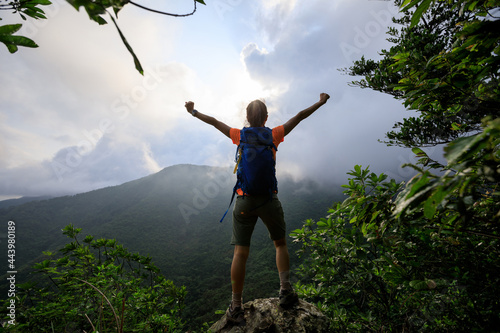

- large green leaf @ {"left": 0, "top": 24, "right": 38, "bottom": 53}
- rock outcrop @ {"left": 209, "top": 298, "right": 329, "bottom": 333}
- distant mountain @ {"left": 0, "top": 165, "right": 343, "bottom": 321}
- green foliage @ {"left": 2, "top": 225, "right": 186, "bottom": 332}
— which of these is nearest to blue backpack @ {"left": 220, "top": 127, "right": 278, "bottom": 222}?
rock outcrop @ {"left": 209, "top": 298, "right": 329, "bottom": 333}

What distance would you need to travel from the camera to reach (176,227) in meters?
81.9

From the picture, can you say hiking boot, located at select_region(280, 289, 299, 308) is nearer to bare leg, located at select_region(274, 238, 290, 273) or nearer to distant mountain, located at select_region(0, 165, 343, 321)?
bare leg, located at select_region(274, 238, 290, 273)

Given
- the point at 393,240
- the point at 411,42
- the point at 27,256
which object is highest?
the point at 27,256

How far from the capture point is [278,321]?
239cm

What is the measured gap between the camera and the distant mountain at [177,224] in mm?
47247

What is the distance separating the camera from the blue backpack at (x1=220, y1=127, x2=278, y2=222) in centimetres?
237

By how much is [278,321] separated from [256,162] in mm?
1889

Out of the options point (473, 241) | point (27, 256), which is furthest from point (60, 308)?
point (27, 256)

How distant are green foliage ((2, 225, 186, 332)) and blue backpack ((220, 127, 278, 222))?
1713 mm

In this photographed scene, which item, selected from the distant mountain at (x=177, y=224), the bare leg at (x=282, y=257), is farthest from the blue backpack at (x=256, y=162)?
the distant mountain at (x=177, y=224)

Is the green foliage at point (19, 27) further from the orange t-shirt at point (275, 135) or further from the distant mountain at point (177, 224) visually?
the distant mountain at point (177, 224)

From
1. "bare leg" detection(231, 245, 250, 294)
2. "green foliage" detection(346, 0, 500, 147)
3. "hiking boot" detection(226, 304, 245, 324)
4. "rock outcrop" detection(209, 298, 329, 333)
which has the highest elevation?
"green foliage" detection(346, 0, 500, 147)

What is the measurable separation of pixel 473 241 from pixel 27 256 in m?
98.4

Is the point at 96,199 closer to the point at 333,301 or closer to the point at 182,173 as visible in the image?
the point at 182,173
